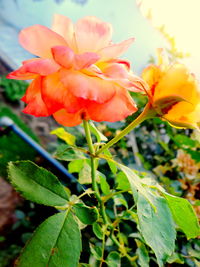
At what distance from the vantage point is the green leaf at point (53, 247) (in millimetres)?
290

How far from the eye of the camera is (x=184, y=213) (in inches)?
13.3

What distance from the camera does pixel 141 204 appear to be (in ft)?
1.06

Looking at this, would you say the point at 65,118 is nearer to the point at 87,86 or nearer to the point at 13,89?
the point at 87,86

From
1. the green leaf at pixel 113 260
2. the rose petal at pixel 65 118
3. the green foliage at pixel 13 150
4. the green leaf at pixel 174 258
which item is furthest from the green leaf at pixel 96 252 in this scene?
the green foliage at pixel 13 150

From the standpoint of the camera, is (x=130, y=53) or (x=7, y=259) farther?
(x=130, y=53)

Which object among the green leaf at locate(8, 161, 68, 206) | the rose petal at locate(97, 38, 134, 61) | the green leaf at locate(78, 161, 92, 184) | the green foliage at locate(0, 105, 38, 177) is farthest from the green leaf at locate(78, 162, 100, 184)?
the green foliage at locate(0, 105, 38, 177)

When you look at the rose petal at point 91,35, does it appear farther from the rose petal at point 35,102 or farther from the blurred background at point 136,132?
the blurred background at point 136,132

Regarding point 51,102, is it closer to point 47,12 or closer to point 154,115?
point 154,115

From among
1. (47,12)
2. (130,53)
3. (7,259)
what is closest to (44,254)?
(7,259)

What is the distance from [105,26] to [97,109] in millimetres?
110

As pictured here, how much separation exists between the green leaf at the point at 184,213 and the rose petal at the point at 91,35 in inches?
8.1

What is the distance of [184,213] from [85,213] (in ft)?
0.41

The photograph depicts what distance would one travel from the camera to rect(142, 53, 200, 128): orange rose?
0.99 ft

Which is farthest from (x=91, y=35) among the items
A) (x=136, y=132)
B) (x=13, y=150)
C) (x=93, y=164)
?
(x=13, y=150)
